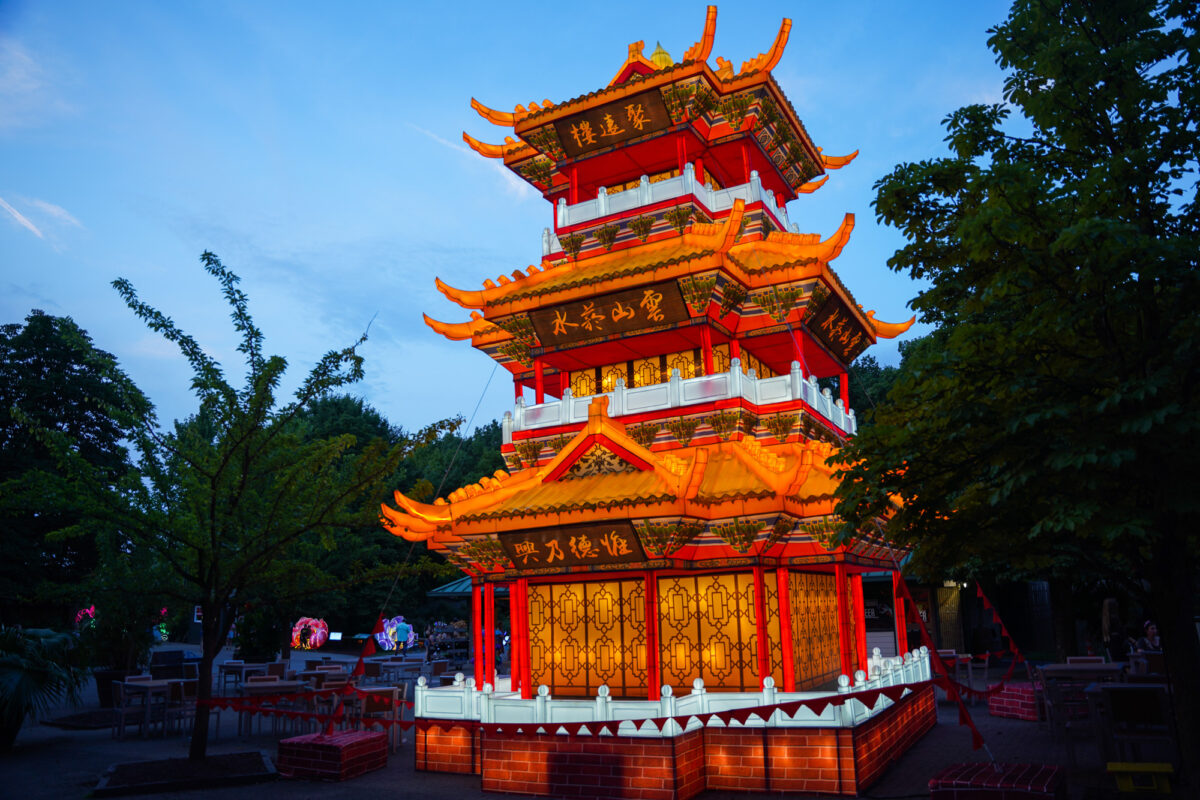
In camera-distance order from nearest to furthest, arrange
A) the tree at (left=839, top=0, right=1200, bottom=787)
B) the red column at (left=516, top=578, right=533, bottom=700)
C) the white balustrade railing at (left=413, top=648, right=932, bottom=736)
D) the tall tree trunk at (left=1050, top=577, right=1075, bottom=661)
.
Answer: the tree at (left=839, top=0, right=1200, bottom=787) < the white balustrade railing at (left=413, top=648, right=932, bottom=736) < the red column at (left=516, top=578, right=533, bottom=700) < the tall tree trunk at (left=1050, top=577, right=1075, bottom=661)

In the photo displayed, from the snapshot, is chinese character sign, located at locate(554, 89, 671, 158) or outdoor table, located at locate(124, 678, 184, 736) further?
outdoor table, located at locate(124, 678, 184, 736)

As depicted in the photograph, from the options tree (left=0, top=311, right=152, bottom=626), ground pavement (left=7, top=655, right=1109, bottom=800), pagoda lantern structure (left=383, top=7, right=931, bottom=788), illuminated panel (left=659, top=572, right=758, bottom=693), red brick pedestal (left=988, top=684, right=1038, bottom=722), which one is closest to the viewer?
ground pavement (left=7, top=655, right=1109, bottom=800)

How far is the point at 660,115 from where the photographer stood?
717 inches

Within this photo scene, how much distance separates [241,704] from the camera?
50.6ft

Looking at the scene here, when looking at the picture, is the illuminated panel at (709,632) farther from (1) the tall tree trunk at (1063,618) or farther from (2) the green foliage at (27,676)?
(1) the tall tree trunk at (1063,618)

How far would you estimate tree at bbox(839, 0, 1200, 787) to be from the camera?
301 inches

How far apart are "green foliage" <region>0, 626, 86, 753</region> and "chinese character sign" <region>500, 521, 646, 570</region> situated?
9.91 m

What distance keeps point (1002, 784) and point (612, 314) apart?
1130 centimetres

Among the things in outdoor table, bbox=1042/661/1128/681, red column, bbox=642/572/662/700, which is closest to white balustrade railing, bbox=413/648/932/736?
red column, bbox=642/572/662/700

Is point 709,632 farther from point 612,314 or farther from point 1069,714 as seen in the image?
point 612,314

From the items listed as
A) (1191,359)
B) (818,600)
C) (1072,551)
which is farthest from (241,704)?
(1191,359)

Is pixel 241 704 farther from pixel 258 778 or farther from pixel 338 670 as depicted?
pixel 338 670

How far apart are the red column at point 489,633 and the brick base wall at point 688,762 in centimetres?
391

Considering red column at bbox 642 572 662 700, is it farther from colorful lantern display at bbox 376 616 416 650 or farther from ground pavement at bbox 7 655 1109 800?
colorful lantern display at bbox 376 616 416 650
